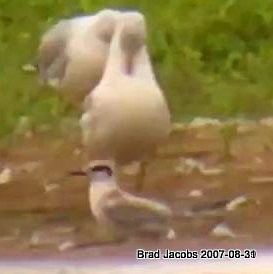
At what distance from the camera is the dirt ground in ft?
2.41

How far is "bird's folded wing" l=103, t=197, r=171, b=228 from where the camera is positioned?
0.73 m

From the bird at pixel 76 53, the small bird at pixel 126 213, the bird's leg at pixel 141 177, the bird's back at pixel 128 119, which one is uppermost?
the bird at pixel 76 53

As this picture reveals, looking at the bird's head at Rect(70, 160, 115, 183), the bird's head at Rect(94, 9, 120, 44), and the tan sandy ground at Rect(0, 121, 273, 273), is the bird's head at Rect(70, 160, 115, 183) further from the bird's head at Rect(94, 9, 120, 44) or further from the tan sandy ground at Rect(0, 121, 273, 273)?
the bird's head at Rect(94, 9, 120, 44)

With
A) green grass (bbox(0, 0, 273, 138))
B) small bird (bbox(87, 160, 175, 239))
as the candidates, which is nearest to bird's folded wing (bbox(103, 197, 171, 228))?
small bird (bbox(87, 160, 175, 239))

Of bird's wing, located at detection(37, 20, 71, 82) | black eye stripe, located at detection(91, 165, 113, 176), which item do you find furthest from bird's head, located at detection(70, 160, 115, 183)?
bird's wing, located at detection(37, 20, 71, 82)

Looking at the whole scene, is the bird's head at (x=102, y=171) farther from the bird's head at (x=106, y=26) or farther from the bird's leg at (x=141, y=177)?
the bird's head at (x=106, y=26)

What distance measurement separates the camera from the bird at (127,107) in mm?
724

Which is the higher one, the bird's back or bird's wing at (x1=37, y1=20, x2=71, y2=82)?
bird's wing at (x1=37, y1=20, x2=71, y2=82)

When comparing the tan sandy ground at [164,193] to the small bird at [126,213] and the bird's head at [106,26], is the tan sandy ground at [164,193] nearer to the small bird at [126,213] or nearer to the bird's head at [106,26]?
the small bird at [126,213]

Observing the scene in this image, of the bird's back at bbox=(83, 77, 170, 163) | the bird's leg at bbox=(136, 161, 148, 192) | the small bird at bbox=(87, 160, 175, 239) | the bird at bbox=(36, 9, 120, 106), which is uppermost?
the bird at bbox=(36, 9, 120, 106)

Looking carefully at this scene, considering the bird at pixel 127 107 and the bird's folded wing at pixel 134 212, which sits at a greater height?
the bird at pixel 127 107

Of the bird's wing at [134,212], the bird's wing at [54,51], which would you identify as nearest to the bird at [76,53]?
the bird's wing at [54,51]

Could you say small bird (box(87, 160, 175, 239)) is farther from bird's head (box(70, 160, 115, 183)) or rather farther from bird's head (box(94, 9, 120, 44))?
bird's head (box(94, 9, 120, 44))

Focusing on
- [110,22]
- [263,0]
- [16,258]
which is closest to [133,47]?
[110,22]
